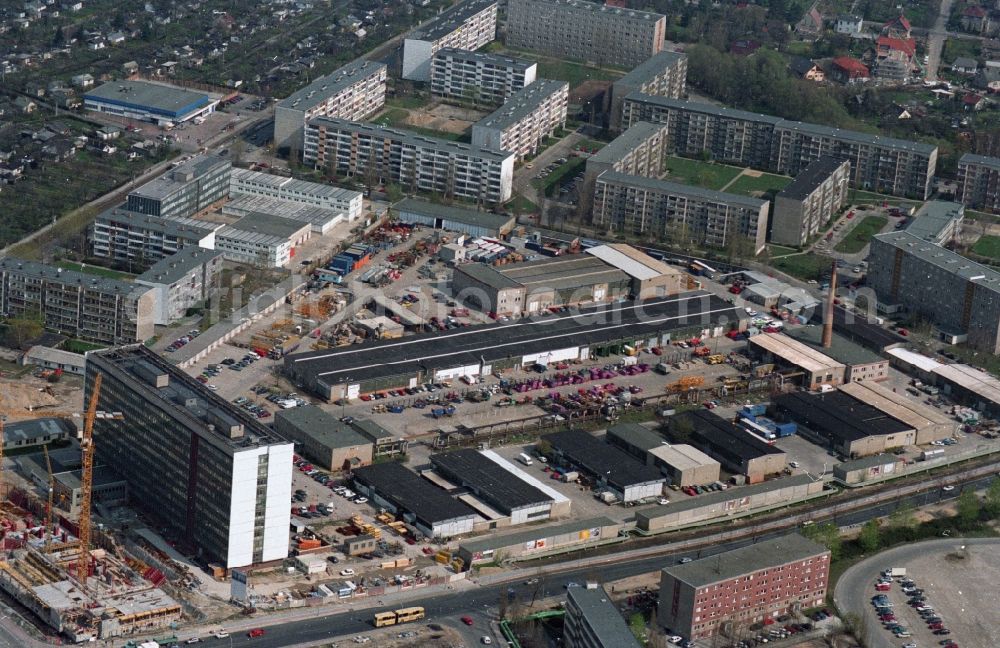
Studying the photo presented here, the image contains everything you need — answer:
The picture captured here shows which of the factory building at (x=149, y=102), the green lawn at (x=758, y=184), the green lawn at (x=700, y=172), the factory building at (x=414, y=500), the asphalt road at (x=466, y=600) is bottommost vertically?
the asphalt road at (x=466, y=600)

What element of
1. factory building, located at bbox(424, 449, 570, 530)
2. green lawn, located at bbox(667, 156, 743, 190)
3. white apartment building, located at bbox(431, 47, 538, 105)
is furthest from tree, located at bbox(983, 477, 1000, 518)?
white apartment building, located at bbox(431, 47, 538, 105)

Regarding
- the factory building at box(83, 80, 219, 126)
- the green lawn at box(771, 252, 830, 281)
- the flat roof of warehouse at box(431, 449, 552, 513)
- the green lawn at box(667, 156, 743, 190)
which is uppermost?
the factory building at box(83, 80, 219, 126)

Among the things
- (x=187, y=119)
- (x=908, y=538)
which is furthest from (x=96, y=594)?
(x=187, y=119)

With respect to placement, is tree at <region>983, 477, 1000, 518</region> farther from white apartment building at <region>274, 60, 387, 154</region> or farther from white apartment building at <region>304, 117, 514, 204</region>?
white apartment building at <region>274, 60, 387, 154</region>

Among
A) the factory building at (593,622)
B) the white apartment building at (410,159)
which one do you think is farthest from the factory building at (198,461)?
the white apartment building at (410,159)

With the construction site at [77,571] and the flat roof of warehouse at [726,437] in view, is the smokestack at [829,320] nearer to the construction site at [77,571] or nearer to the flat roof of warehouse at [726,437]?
the flat roof of warehouse at [726,437]

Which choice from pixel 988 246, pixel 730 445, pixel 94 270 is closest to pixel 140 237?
pixel 94 270

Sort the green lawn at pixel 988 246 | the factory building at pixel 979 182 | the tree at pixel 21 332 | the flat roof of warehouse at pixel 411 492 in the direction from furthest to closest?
1. the factory building at pixel 979 182
2. the green lawn at pixel 988 246
3. the tree at pixel 21 332
4. the flat roof of warehouse at pixel 411 492
